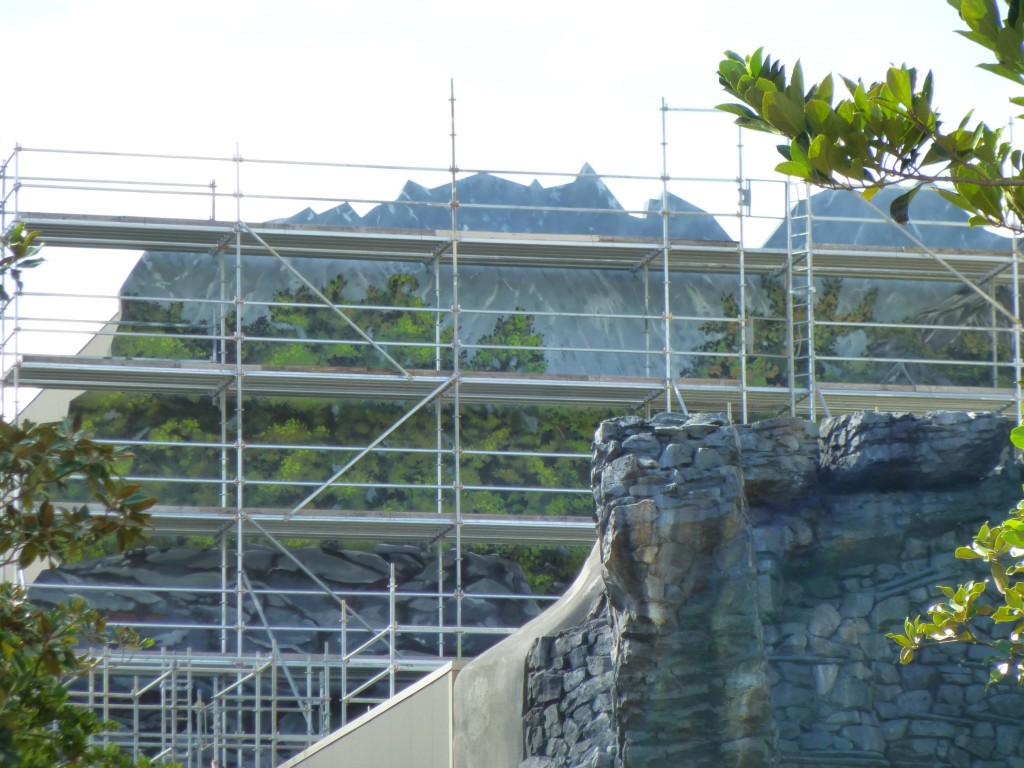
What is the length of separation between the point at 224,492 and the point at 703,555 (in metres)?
6.63

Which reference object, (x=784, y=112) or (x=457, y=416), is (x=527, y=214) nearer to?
(x=457, y=416)

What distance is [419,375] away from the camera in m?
14.6

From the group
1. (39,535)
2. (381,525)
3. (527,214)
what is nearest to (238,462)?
(381,525)

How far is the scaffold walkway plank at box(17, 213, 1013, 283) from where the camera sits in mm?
14742

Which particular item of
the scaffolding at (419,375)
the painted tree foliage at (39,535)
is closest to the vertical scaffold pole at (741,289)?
the scaffolding at (419,375)

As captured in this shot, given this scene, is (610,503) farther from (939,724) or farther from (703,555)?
(939,724)

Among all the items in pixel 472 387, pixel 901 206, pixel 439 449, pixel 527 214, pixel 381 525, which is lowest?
pixel 381 525

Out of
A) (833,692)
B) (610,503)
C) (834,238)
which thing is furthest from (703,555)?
(834,238)

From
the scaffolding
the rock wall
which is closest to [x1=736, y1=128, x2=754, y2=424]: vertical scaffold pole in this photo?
the scaffolding

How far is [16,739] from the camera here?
4.52m

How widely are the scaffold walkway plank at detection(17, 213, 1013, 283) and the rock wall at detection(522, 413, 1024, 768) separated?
207 inches

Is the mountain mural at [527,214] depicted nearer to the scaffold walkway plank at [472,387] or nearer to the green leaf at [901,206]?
the scaffold walkway plank at [472,387]

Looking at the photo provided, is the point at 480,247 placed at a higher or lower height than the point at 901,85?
higher

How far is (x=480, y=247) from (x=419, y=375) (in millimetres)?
1386
